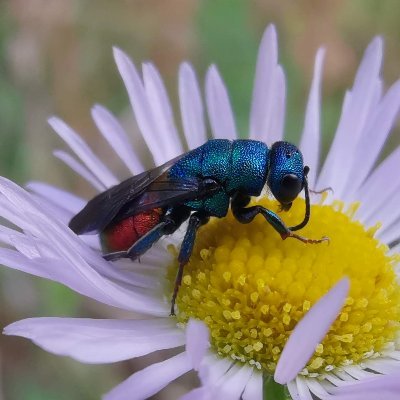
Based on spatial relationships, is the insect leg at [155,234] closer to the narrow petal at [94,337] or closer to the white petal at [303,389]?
the narrow petal at [94,337]

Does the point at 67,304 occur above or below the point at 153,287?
below

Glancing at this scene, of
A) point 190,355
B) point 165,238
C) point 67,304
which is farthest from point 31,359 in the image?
point 190,355

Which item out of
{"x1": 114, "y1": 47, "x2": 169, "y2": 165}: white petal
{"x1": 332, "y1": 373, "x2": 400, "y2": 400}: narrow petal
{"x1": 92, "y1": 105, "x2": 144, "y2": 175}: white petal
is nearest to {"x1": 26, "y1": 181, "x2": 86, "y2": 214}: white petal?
{"x1": 92, "y1": 105, "x2": 144, "y2": 175}: white petal

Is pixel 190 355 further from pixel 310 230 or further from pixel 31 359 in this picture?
pixel 31 359

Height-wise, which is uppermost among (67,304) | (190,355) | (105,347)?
(190,355)

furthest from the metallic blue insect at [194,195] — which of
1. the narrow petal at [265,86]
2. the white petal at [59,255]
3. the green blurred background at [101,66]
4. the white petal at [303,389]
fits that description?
the green blurred background at [101,66]

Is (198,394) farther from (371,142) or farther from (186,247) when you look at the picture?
(371,142)
